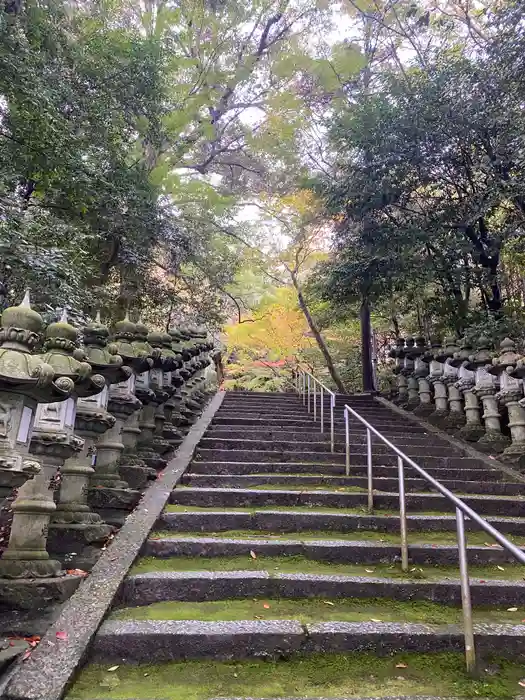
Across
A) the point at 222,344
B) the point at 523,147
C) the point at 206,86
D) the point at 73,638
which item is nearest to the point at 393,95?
the point at 523,147

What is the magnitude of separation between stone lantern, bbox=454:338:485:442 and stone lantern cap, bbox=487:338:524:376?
792 millimetres

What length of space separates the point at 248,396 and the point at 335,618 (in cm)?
840

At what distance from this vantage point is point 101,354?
4176 millimetres

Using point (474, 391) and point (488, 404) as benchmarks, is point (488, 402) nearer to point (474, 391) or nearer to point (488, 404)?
point (488, 404)

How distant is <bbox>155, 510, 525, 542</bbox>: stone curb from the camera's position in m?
4.34

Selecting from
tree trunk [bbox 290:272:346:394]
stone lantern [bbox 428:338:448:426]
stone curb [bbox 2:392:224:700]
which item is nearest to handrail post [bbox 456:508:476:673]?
stone curb [bbox 2:392:224:700]

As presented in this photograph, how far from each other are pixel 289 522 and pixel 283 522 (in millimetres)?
55

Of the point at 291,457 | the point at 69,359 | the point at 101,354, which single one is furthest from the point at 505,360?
the point at 69,359

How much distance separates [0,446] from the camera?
262 cm

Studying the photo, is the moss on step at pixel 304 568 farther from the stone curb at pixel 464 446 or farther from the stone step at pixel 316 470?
the stone curb at pixel 464 446

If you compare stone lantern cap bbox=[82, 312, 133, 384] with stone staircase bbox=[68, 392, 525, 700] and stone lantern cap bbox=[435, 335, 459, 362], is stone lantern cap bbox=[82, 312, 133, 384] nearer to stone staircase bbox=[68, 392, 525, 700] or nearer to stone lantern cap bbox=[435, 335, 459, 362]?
stone staircase bbox=[68, 392, 525, 700]

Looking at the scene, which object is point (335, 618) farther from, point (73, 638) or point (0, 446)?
point (0, 446)

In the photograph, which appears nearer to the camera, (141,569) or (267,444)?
(141,569)

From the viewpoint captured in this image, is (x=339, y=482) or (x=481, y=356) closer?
(x=339, y=482)
